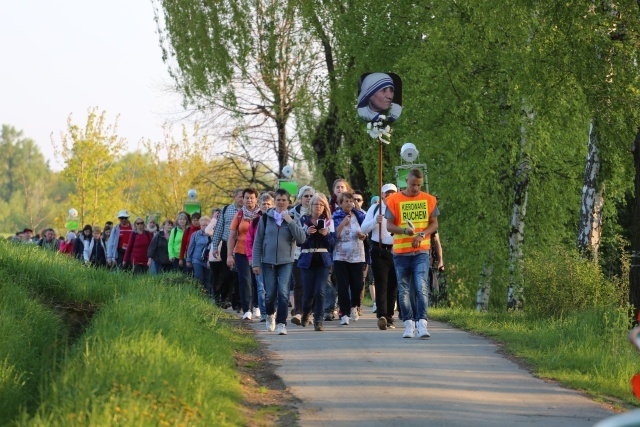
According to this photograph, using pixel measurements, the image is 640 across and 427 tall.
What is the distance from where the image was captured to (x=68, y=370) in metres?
9.46

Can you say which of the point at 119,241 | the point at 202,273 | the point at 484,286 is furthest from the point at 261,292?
the point at 484,286

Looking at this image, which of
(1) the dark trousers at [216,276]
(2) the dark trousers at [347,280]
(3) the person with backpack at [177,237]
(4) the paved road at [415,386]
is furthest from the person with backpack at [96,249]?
(4) the paved road at [415,386]

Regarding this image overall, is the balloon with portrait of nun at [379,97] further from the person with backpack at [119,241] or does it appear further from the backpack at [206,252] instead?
the person with backpack at [119,241]

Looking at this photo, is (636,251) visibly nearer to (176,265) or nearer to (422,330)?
(422,330)

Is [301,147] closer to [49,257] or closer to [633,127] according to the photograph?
[49,257]

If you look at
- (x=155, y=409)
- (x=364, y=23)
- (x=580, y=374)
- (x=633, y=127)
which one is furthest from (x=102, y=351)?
(x=364, y=23)

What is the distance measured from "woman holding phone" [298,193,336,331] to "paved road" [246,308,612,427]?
1389mm

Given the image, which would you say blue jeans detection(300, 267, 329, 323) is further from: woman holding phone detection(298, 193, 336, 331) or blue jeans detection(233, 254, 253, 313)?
blue jeans detection(233, 254, 253, 313)

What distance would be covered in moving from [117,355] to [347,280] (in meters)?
7.87

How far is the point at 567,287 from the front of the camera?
17203mm

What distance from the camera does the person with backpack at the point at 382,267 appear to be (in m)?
16.7

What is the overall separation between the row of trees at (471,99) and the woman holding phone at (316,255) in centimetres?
346

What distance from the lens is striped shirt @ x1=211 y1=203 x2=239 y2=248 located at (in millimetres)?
20000

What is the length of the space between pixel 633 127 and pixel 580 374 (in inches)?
301
